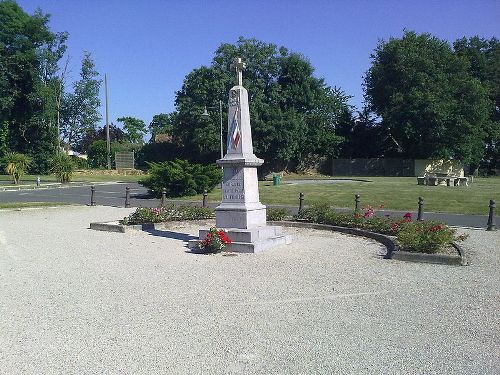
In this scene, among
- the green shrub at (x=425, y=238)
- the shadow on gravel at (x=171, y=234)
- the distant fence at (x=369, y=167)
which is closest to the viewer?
the green shrub at (x=425, y=238)

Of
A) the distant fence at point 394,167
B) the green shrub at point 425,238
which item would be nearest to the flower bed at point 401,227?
the green shrub at point 425,238

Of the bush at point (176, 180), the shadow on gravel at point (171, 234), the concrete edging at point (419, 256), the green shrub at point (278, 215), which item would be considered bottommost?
the shadow on gravel at point (171, 234)

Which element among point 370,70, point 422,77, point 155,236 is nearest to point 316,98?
point 370,70

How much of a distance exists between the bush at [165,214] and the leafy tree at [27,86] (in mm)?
45740

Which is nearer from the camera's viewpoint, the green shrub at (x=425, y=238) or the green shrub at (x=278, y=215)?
the green shrub at (x=425, y=238)

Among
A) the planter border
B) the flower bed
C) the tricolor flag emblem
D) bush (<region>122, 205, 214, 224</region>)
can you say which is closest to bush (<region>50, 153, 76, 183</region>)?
bush (<region>122, 205, 214, 224</region>)

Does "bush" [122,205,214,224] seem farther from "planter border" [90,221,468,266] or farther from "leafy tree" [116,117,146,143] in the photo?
Answer: "leafy tree" [116,117,146,143]

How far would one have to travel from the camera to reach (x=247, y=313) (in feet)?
→ 21.6

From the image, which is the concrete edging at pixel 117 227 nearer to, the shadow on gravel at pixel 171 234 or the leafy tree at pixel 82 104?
the shadow on gravel at pixel 171 234

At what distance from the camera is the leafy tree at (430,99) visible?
174 feet

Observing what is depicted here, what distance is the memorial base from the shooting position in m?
11.5

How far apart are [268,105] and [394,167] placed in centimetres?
1734

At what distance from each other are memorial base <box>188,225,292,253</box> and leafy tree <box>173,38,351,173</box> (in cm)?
4082

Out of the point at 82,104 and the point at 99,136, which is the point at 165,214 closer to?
the point at 82,104
